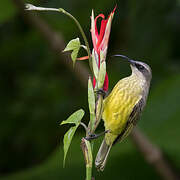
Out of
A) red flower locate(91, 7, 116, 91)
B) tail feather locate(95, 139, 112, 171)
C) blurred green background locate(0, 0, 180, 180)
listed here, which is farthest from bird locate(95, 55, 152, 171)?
blurred green background locate(0, 0, 180, 180)

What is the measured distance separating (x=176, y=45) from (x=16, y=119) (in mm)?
1742

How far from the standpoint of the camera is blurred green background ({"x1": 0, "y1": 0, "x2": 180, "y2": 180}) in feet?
11.1

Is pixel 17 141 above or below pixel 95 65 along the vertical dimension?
below

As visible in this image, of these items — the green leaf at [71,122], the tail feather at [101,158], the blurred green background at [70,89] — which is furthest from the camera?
the blurred green background at [70,89]

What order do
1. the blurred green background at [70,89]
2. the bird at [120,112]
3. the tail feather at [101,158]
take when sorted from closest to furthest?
the tail feather at [101,158]
the bird at [120,112]
the blurred green background at [70,89]

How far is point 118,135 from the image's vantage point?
1.79 metres

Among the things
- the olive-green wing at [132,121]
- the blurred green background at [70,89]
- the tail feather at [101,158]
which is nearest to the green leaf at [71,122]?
the tail feather at [101,158]

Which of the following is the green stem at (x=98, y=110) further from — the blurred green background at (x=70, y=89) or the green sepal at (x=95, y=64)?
the blurred green background at (x=70, y=89)

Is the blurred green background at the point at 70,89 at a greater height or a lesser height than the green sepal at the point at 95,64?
lesser

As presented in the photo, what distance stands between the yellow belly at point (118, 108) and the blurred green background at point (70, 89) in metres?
1.35

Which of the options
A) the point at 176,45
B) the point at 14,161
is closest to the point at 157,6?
the point at 176,45

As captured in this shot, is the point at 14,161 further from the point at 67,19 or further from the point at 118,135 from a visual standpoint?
the point at 118,135

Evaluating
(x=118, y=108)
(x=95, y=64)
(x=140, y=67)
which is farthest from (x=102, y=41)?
(x=140, y=67)

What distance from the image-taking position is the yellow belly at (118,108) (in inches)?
70.1
